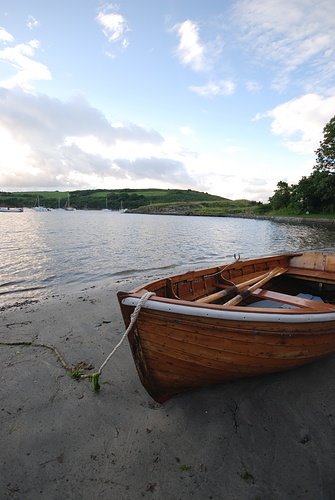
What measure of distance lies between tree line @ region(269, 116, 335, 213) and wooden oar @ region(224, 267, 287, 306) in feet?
184

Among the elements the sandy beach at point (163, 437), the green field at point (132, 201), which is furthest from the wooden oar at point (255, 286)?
the green field at point (132, 201)

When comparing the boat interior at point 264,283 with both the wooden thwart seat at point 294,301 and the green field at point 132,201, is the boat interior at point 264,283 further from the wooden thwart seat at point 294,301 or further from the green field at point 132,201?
the green field at point 132,201

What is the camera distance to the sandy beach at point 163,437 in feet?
8.27

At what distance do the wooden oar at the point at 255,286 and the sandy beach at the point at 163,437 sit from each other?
1.30 m

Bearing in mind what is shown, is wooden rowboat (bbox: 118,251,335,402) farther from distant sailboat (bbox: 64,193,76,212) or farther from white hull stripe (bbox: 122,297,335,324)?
distant sailboat (bbox: 64,193,76,212)

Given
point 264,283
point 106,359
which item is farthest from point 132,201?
point 106,359

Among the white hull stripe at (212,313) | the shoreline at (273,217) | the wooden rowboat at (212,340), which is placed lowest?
the wooden rowboat at (212,340)

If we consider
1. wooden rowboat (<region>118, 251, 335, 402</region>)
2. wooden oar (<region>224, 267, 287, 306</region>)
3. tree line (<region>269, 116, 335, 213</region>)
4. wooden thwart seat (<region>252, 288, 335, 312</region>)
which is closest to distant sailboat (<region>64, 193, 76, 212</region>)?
tree line (<region>269, 116, 335, 213</region>)

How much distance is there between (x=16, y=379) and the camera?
13.1ft

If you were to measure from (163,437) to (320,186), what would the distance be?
61917mm

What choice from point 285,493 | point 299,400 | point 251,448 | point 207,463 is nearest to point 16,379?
point 207,463

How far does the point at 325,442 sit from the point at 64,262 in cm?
1390

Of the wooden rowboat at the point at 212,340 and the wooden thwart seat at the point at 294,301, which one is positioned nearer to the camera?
the wooden rowboat at the point at 212,340

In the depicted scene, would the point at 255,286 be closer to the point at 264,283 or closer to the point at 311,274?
the point at 264,283
